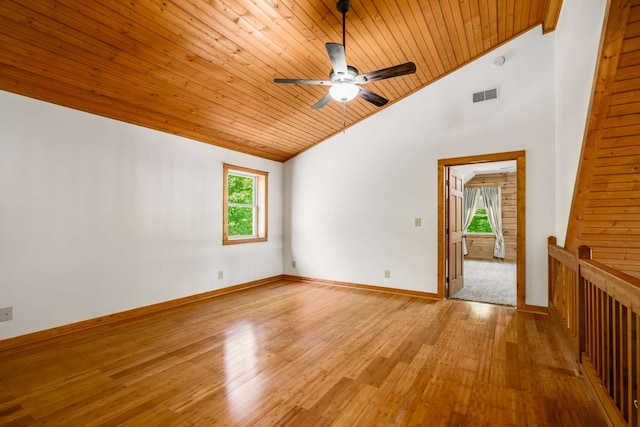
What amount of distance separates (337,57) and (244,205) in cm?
364

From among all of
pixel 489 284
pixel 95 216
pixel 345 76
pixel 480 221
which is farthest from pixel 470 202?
pixel 95 216

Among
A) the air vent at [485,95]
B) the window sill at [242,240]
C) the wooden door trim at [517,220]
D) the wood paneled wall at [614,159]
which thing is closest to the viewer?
the wood paneled wall at [614,159]

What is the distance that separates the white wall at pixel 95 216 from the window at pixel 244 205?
0.27 meters

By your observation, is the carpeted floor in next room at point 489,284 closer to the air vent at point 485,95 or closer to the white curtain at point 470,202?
the white curtain at point 470,202

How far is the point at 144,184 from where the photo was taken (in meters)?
3.88

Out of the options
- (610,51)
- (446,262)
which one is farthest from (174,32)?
(446,262)

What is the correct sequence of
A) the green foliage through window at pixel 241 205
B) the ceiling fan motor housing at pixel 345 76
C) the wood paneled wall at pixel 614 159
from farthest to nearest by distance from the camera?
the green foliage through window at pixel 241 205 → the ceiling fan motor housing at pixel 345 76 → the wood paneled wall at pixel 614 159

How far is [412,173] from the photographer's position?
4730mm

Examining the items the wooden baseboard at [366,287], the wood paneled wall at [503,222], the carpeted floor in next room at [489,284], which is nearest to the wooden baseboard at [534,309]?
the carpeted floor in next room at [489,284]

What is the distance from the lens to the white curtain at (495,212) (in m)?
8.75

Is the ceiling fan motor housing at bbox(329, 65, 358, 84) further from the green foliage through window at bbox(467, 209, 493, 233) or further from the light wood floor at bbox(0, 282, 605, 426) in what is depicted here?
the green foliage through window at bbox(467, 209, 493, 233)

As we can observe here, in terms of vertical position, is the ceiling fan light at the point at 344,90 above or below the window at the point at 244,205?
above

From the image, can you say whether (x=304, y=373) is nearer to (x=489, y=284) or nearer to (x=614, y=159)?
(x=614, y=159)

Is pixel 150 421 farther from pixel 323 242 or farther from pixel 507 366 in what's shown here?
pixel 323 242
